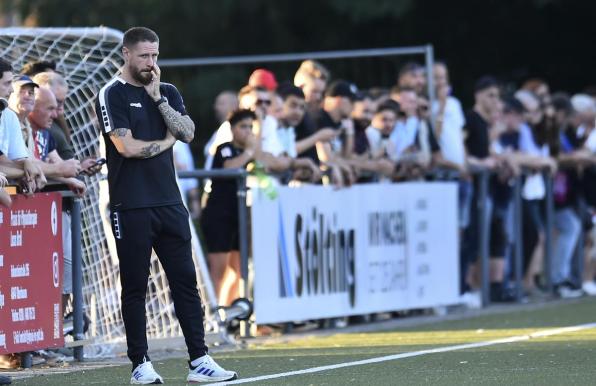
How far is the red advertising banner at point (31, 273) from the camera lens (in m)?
10.8

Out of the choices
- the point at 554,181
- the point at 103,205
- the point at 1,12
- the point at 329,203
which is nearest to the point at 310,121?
the point at 329,203

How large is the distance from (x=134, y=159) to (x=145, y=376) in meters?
1.35

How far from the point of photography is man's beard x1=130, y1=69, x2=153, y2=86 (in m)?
9.98

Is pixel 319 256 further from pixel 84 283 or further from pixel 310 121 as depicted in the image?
pixel 84 283

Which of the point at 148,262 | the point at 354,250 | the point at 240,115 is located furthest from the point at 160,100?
the point at 354,250

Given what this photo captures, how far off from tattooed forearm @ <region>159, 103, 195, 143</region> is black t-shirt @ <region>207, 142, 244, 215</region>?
12.5ft

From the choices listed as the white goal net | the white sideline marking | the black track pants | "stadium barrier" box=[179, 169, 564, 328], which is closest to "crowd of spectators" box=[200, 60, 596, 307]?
"stadium barrier" box=[179, 169, 564, 328]

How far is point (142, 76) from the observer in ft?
32.8

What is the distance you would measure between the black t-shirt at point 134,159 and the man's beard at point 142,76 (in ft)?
0.19

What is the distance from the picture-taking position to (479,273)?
1691 cm

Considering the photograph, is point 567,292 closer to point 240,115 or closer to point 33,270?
point 240,115

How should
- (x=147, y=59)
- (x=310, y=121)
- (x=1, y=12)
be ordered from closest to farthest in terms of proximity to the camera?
(x=147, y=59) < (x=310, y=121) < (x=1, y=12)

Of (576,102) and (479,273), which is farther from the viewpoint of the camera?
(576,102)

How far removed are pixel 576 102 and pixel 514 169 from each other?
2.46 m
